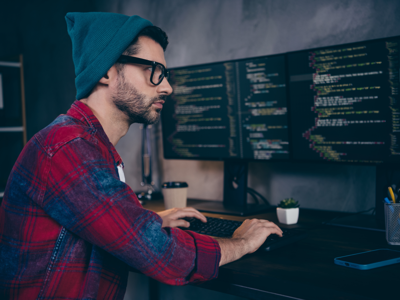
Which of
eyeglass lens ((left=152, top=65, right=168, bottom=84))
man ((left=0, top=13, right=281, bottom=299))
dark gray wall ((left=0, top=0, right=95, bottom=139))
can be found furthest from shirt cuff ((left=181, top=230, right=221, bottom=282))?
dark gray wall ((left=0, top=0, right=95, bottom=139))

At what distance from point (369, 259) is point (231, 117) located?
840 mm

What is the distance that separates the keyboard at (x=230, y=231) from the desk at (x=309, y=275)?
0.06ft

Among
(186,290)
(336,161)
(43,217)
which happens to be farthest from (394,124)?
(186,290)

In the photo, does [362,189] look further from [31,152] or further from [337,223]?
[31,152]

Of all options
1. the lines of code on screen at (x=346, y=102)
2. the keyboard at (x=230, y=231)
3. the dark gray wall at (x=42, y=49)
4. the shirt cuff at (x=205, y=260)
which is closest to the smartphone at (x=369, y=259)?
the keyboard at (x=230, y=231)

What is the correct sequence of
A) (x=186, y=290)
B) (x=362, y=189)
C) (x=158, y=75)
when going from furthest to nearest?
(x=186, y=290), (x=362, y=189), (x=158, y=75)

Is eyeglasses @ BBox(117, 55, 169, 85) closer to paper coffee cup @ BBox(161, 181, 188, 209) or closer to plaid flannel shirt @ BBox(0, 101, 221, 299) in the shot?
plaid flannel shirt @ BBox(0, 101, 221, 299)

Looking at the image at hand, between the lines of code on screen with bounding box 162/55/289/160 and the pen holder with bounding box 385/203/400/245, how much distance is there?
471 mm

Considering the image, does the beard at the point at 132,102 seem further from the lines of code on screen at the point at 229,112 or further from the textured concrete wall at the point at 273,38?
the textured concrete wall at the point at 273,38

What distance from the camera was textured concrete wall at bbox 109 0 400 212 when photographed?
4.71ft

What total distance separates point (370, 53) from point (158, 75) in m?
0.69

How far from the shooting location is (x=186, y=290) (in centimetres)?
193

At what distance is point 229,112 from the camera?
159cm

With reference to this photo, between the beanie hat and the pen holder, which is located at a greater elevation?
the beanie hat
